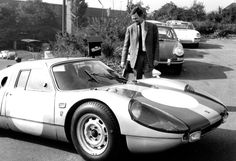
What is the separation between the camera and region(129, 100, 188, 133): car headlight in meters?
3.26

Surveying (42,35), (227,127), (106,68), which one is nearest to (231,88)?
(227,127)

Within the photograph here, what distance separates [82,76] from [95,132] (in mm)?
1020

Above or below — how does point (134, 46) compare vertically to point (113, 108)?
above

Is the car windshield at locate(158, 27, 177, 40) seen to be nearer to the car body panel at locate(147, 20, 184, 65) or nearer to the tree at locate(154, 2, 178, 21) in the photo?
the car body panel at locate(147, 20, 184, 65)

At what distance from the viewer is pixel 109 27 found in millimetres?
12789

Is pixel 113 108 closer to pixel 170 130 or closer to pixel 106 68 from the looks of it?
pixel 170 130

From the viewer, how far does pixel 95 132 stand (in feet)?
11.9

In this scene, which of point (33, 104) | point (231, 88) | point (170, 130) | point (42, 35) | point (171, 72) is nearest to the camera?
point (170, 130)

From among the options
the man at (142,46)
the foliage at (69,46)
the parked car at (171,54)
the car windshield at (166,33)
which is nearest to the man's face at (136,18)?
the man at (142,46)

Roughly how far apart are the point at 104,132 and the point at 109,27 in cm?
962

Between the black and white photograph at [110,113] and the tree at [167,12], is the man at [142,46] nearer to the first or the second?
the black and white photograph at [110,113]

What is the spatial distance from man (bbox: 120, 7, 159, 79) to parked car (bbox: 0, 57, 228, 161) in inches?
36.5

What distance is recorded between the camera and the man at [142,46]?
5582 millimetres

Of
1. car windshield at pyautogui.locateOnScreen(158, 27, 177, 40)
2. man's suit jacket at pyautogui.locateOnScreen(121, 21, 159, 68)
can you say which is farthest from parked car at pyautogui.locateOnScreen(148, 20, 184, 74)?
man's suit jacket at pyautogui.locateOnScreen(121, 21, 159, 68)
